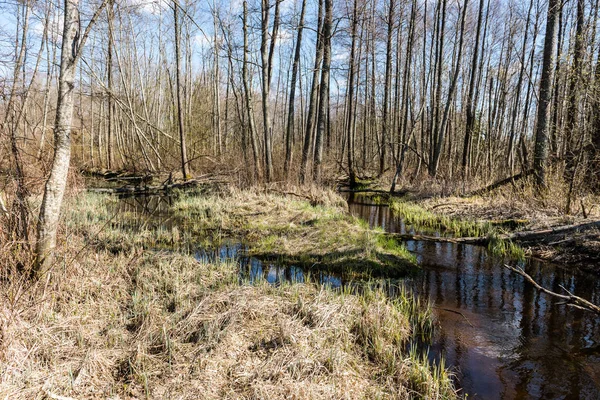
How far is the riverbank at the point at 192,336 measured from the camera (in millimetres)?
2693

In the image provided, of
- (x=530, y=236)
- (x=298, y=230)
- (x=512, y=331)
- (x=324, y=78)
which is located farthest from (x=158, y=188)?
(x=512, y=331)

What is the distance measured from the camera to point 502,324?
422 centimetres

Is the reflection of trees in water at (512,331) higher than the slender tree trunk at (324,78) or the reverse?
the reverse

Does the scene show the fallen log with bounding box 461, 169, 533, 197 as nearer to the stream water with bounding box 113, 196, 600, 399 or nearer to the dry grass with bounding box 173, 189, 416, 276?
the stream water with bounding box 113, 196, 600, 399

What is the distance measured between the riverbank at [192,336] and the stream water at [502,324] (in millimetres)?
392

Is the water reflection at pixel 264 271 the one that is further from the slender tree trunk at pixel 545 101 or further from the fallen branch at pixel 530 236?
the slender tree trunk at pixel 545 101

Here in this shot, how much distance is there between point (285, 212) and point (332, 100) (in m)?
27.9

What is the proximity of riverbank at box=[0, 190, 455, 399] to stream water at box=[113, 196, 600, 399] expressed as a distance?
1.29 ft

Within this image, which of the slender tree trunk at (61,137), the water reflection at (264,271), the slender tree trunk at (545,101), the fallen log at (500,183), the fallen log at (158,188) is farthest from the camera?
the fallen log at (158,188)

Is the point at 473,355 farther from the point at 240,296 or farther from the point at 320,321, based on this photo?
the point at 240,296

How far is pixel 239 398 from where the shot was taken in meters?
2.62

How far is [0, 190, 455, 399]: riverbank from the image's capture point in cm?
269

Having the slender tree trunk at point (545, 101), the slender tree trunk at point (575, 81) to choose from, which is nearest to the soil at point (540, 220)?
the slender tree trunk at point (575, 81)

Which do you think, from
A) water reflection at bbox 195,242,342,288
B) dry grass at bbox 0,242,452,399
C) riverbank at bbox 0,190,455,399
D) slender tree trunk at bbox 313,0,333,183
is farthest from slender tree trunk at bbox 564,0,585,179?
dry grass at bbox 0,242,452,399
